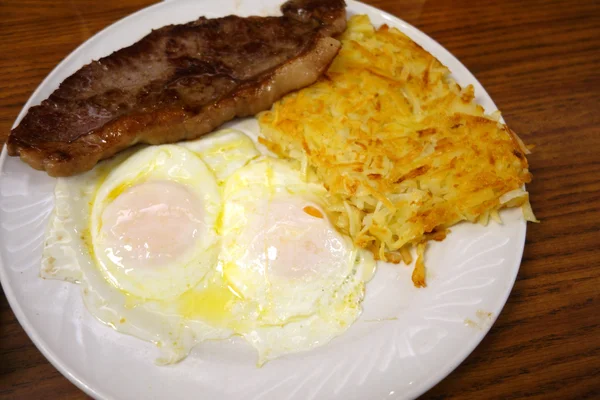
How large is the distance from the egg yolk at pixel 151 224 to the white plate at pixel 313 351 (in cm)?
30

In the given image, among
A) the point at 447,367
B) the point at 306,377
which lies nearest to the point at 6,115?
the point at 306,377

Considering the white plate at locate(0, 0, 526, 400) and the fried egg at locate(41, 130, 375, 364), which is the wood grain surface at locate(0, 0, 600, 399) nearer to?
the white plate at locate(0, 0, 526, 400)

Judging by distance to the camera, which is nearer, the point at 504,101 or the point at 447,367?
the point at 447,367

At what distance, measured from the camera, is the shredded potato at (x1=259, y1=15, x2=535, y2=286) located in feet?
7.31

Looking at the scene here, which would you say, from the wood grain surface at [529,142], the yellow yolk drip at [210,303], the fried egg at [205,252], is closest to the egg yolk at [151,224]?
the fried egg at [205,252]

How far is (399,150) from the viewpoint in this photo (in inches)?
92.2

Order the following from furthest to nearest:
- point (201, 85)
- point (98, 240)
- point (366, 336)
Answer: point (201, 85) → point (98, 240) → point (366, 336)

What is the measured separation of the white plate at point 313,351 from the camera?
5.83 ft

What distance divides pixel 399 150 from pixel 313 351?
1.15 meters

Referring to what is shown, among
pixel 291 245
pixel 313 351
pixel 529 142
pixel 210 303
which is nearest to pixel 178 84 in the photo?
pixel 291 245

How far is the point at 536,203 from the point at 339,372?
171 cm

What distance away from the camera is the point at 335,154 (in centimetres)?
236

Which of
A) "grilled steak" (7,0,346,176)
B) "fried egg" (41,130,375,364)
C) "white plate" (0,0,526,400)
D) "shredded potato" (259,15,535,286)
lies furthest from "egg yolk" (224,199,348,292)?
"grilled steak" (7,0,346,176)

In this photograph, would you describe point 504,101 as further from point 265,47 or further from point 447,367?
point 447,367
